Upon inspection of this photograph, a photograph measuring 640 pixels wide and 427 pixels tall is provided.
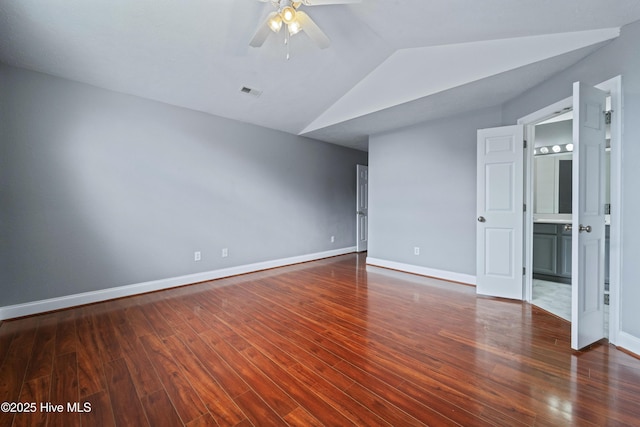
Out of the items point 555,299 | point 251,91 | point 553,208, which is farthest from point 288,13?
point 553,208

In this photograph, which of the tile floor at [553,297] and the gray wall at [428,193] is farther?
the gray wall at [428,193]

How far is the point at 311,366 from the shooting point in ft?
6.12

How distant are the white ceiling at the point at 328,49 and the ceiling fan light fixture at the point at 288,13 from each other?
52 cm

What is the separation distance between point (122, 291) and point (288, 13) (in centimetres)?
359

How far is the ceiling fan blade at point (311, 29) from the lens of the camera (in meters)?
1.96

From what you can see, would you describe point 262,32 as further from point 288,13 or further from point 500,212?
point 500,212

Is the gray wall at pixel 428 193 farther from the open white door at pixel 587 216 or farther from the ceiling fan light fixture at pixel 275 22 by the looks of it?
the ceiling fan light fixture at pixel 275 22

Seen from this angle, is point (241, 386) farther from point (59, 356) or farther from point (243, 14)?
point (243, 14)

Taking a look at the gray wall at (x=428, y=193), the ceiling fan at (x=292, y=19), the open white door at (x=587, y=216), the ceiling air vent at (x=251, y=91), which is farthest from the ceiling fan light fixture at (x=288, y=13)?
the gray wall at (x=428, y=193)

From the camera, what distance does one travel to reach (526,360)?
1.94 meters

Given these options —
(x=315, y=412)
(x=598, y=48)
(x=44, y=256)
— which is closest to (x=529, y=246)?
(x=598, y=48)

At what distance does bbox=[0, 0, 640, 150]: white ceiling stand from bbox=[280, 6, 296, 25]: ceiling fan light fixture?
523mm

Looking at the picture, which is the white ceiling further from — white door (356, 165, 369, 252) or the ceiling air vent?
white door (356, 165, 369, 252)

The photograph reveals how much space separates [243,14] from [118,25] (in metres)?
1.12
